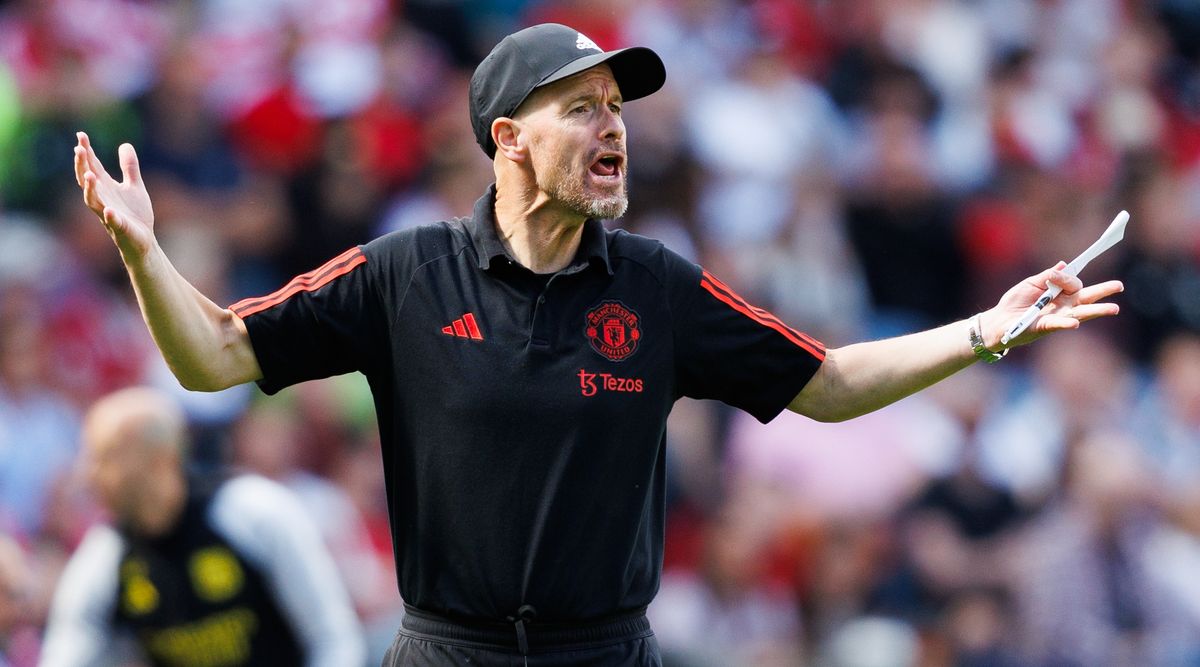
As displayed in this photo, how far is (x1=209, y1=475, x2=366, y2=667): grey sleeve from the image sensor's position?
6418 mm

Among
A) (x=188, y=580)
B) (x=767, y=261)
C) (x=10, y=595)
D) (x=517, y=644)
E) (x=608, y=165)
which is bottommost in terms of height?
(x=517, y=644)

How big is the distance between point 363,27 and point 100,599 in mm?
5205

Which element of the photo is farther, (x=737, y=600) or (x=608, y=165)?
(x=737, y=600)

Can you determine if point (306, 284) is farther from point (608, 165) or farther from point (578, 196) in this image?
point (608, 165)

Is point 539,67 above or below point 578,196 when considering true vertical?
above

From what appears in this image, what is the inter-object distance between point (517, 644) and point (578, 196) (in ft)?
3.64

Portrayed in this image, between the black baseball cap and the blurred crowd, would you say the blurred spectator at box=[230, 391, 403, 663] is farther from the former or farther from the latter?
the black baseball cap

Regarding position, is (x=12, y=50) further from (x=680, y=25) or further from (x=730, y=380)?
(x=730, y=380)

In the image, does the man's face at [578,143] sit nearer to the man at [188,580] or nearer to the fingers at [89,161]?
the fingers at [89,161]

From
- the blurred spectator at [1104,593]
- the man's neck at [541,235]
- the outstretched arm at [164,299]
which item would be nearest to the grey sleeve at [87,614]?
the outstretched arm at [164,299]

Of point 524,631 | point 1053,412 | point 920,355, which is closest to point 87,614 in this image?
point 524,631

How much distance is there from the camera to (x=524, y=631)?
172 inches

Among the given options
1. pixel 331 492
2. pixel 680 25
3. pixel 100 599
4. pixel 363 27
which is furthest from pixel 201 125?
pixel 100 599

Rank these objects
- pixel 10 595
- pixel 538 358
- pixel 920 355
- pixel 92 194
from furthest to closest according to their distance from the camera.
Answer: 1. pixel 10 595
2. pixel 920 355
3. pixel 538 358
4. pixel 92 194
